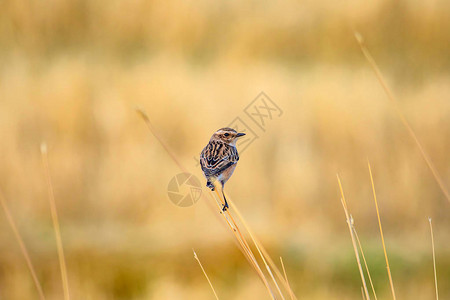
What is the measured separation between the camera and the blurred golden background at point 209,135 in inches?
167

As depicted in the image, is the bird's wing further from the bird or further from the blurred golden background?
the blurred golden background

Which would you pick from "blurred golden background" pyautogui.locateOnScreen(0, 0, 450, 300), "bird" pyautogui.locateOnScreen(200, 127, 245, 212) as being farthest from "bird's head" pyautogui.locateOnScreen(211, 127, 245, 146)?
"blurred golden background" pyautogui.locateOnScreen(0, 0, 450, 300)

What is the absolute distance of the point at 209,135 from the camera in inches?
165

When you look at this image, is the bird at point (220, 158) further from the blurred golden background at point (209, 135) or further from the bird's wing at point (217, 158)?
the blurred golden background at point (209, 135)

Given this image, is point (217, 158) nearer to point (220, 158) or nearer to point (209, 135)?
point (220, 158)

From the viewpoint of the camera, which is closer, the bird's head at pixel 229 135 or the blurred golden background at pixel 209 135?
the bird's head at pixel 229 135

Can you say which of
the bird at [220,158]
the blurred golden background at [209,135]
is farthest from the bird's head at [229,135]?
the blurred golden background at [209,135]

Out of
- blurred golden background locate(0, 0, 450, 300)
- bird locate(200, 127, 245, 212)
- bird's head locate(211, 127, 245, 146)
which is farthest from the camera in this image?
blurred golden background locate(0, 0, 450, 300)

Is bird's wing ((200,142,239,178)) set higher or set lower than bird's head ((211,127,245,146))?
lower

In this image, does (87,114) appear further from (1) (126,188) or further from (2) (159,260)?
(2) (159,260)

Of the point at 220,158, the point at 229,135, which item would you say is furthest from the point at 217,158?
the point at 229,135

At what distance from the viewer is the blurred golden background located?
4.25 meters

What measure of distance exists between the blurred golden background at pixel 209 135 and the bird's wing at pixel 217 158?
1.73 metres

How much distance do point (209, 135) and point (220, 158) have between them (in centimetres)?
191
